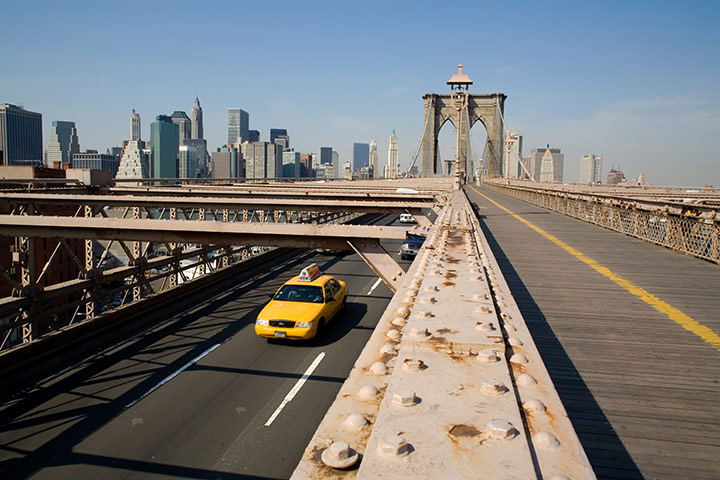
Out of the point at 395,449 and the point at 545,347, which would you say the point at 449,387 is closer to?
the point at 395,449

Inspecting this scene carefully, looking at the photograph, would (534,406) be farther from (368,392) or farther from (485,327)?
(485,327)

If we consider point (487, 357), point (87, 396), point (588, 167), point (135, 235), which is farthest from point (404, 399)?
point (588, 167)

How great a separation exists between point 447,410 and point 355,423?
0.33 metres

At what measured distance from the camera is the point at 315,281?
15.3m

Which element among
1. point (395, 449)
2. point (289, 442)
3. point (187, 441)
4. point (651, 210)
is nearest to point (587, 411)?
point (395, 449)

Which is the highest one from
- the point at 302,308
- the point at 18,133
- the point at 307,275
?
the point at 18,133

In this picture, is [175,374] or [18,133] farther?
[18,133]

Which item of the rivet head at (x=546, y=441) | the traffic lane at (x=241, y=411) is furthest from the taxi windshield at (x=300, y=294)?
the rivet head at (x=546, y=441)

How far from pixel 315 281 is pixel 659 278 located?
9.75 metres

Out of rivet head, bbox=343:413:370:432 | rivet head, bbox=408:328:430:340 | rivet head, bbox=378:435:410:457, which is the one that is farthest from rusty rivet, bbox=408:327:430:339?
rivet head, bbox=378:435:410:457

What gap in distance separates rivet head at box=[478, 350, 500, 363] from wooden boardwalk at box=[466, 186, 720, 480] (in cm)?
105

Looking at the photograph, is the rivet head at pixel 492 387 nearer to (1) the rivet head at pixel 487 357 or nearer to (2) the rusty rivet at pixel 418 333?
(1) the rivet head at pixel 487 357

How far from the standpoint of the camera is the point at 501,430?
1527mm

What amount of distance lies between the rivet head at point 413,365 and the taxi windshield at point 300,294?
12.2 metres
